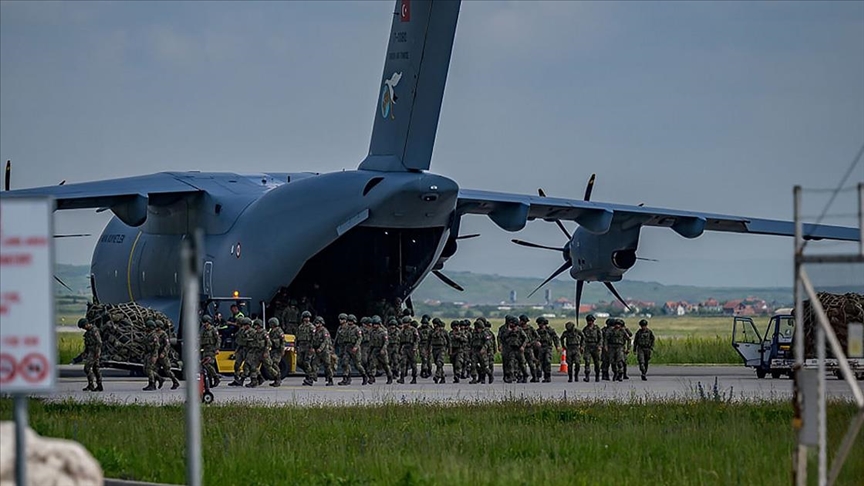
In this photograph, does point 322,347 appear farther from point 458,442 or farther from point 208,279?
point 458,442

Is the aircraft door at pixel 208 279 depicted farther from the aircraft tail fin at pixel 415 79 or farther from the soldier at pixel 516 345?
the soldier at pixel 516 345

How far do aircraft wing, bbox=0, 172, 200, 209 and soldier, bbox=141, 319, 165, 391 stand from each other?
4.02 meters

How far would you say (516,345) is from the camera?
97.7 feet

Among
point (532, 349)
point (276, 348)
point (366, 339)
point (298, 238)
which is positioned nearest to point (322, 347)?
point (276, 348)

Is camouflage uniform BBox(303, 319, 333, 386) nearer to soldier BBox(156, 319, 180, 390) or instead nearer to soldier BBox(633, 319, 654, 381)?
soldier BBox(156, 319, 180, 390)

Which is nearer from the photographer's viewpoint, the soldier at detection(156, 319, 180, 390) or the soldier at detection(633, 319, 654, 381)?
the soldier at detection(156, 319, 180, 390)

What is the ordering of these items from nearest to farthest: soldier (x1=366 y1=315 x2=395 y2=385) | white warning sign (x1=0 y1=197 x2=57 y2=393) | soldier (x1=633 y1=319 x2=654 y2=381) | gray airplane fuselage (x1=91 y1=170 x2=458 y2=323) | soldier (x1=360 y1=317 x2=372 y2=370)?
white warning sign (x1=0 y1=197 x2=57 y2=393) → gray airplane fuselage (x1=91 y1=170 x2=458 y2=323) → soldier (x1=366 y1=315 x2=395 y2=385) → soldier (x1=360 y1=317 x2=372 y2=370) → soldier (x1=633 y1=319 x2=654 y2=381)

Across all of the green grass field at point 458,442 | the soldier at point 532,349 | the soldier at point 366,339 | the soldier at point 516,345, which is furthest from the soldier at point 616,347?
the green grass field at point 458,442

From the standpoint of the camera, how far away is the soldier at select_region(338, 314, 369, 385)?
29.9m

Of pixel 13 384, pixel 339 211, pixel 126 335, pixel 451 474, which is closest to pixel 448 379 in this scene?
pixel 339 211

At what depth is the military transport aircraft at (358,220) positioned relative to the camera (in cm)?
2920

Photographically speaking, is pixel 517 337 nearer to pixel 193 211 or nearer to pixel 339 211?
pixel 339 211

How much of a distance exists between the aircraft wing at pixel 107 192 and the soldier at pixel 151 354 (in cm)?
402

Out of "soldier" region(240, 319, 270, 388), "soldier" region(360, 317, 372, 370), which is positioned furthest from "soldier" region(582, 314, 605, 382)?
"soldier" region(240, 319, 270, 388)
